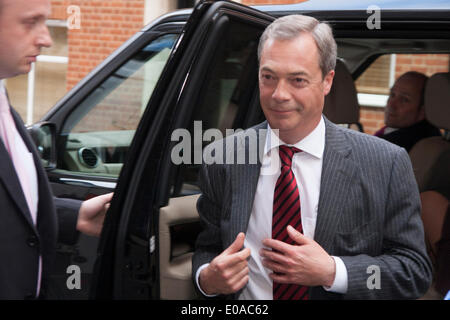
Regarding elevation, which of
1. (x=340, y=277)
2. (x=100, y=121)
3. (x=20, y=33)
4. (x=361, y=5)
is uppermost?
(x=361, y=5)

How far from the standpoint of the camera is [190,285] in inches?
80.3

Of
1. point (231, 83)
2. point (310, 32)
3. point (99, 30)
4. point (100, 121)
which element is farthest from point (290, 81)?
point (99, 30)

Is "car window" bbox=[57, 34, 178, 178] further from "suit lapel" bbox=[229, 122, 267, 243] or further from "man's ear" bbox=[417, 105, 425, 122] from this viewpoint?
"man's ear" bbox=[417, 105, 425, 122]

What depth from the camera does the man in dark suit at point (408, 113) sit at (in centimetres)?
370

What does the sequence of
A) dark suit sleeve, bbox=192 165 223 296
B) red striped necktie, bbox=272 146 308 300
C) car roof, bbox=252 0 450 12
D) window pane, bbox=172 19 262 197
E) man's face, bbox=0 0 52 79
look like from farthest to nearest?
car roof, bbox=252 0 450 12
window pane, bbox=172 19 262 197
dark suit sleeve, bbox=192 165 223 296
red striped necktie, bbox=272 146 308 300
man's face, bbox=0 0 52 79

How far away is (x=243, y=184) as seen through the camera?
74.8 inches

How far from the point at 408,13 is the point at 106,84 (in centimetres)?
129

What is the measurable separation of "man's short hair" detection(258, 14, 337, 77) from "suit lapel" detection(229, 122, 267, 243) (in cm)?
29

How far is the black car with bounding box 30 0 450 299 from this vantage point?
1.87 metres

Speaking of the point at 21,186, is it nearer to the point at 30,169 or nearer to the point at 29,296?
the point at 30,169

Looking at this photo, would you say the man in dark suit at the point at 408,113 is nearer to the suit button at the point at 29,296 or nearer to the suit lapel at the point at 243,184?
the suit lapel at the point at 243,184

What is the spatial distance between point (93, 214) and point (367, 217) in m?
0.83

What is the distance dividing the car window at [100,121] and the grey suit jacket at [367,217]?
3.54ft

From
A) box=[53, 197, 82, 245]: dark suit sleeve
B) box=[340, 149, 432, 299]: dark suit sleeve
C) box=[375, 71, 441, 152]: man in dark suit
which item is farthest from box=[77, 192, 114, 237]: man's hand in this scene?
box=[375, 71, 441, 152]: man in dark suit
